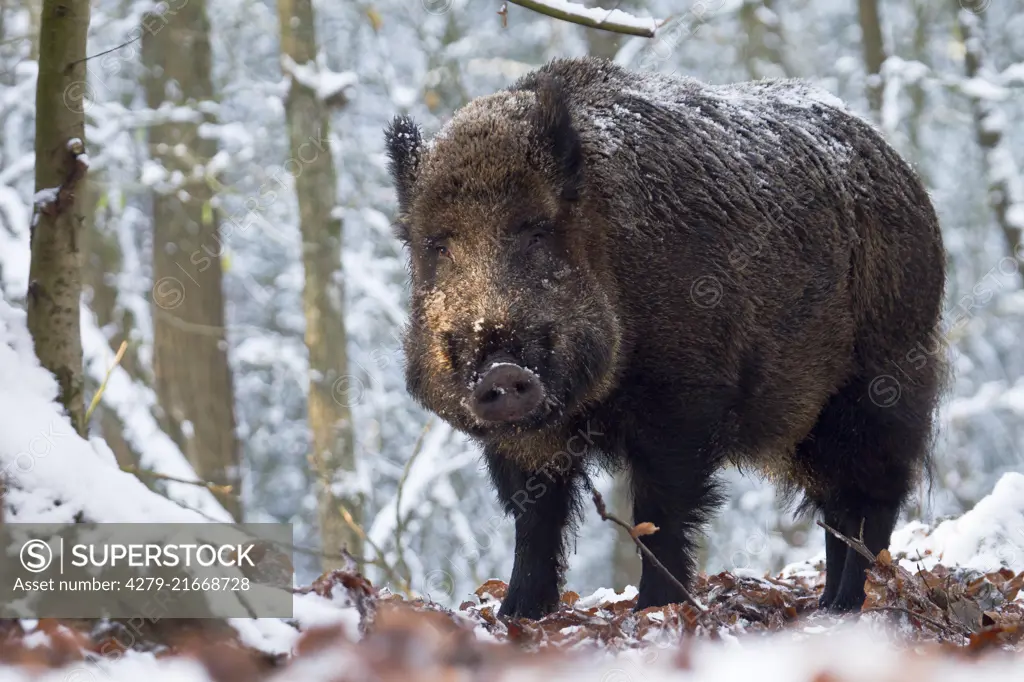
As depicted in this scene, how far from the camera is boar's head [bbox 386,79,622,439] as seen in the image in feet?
11.9

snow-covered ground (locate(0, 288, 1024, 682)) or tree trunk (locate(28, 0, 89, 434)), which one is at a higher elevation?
tree trunk (locate(28, 0, 89, 434))

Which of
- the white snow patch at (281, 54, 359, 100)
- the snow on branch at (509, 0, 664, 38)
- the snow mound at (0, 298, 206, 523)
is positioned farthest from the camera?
the white snow patch at (281, 54, 359, 100)

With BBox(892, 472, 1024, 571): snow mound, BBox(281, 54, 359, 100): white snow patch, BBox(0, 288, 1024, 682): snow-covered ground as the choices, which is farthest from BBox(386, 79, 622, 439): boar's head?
BBox(281, 54, 359, 100): white snow patch

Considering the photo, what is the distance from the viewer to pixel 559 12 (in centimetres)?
289

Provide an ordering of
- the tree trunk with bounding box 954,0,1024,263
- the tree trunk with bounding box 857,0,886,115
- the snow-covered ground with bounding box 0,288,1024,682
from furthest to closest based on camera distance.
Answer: the tree trunk with bounding box 857,0,886,115 → the tree trunk with bounding box 954,0,1024,263 → the snow-covered ground with bounding box 0,288,1024,682

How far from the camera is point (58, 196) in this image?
9.80 ft

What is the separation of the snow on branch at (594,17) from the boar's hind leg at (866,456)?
2.29 meters

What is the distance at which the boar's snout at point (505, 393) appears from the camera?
342 centimetres

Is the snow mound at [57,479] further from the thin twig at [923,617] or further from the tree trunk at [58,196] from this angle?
the thin twig at [923,617]

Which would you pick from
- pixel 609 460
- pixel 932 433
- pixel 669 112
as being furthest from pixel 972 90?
pixel 609 460

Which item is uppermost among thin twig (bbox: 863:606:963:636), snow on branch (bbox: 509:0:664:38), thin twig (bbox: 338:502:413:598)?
snow on branch (bbox: 509:0:664:38)

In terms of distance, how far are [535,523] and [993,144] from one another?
867 centimetres

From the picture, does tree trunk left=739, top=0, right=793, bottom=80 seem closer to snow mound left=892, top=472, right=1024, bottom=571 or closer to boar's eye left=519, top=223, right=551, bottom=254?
snow mound left=892, top=472, right=1024, bottom=571

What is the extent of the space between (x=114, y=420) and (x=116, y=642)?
8.62 meters
